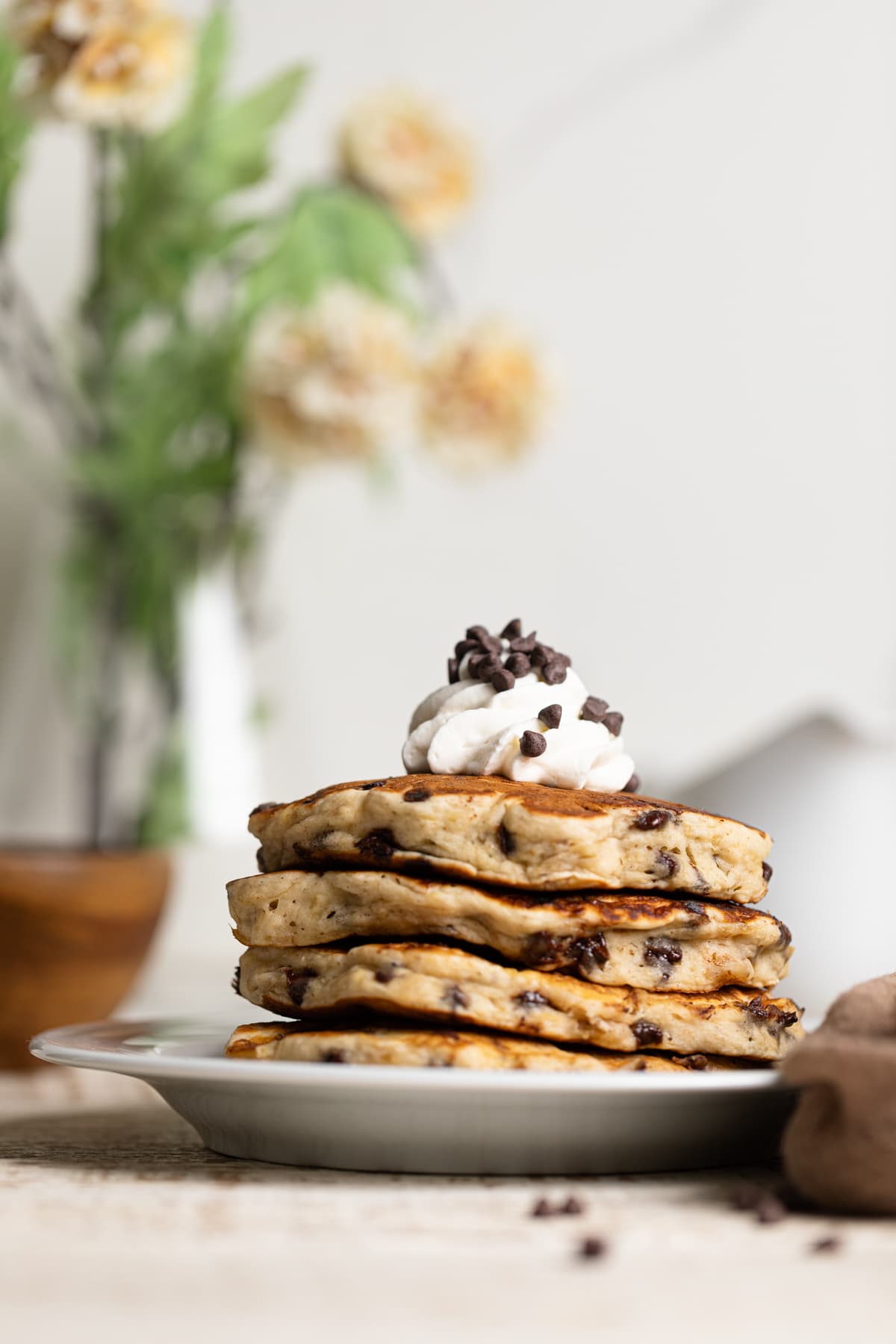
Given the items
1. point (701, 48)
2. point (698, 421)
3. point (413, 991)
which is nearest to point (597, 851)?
point (413, 991)

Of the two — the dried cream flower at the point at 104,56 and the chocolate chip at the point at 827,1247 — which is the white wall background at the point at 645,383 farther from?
the chocolate chip at the point at 827,1247

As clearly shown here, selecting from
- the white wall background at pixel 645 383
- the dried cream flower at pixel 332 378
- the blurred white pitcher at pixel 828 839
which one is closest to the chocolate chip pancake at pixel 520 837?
the blurred white pitcher at pixel 828 839

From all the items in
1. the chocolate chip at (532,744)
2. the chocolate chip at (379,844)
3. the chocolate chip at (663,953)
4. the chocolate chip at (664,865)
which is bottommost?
the chocolate chip at (663,953)

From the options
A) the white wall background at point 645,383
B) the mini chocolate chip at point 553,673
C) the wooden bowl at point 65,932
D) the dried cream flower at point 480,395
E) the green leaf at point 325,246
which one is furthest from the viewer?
the white wall background at point 645,383

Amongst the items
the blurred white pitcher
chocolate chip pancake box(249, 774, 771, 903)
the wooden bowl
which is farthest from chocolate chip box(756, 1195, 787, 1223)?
the wooden bowl

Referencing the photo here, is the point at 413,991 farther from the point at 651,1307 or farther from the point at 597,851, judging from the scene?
the point at 651,1307

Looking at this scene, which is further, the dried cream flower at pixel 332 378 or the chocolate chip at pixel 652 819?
the dried cream flower at pixel 332 378

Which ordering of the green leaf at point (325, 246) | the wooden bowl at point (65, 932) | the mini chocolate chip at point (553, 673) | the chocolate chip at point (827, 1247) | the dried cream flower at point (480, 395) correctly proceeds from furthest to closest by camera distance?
the green leaf at point (325, 246) → the dried cream flower at point (480, 395) → the wooden bowl at point (65, 932) → the mini chocolate chip at point (553, 673) → the chocolate chip at point (827, 1247)
